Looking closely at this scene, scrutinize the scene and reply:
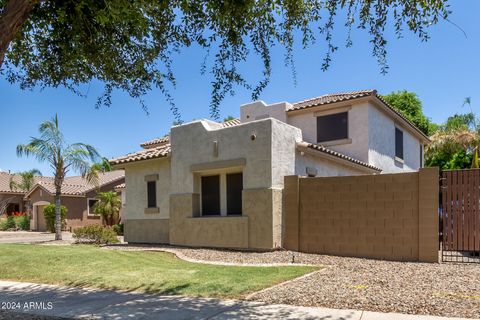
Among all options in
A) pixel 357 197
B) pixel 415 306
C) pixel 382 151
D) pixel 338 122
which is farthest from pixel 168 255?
pixel 382 151

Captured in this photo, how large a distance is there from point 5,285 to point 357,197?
A: 950 centimetres

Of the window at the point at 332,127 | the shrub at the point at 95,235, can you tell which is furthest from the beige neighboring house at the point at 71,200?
the window at the point at 332,127

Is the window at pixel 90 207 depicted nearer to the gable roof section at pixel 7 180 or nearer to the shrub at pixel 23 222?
the shrub at pixel 23 222

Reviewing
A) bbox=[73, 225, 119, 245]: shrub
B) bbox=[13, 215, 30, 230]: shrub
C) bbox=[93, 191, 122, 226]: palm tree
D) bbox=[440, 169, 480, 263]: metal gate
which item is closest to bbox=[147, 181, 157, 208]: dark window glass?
bbox=[73, 225, 119, 245]: shrub

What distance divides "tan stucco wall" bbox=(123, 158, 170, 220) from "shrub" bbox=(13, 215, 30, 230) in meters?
23.7

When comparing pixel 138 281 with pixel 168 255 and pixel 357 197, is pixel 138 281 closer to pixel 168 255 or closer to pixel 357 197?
pixel 168 255

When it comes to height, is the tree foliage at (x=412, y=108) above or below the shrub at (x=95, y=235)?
above

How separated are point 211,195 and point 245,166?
2.34m

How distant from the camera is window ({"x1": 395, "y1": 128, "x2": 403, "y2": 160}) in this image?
2320 cm

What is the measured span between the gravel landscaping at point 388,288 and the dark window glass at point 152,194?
8681mm

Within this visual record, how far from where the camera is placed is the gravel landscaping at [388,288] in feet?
22.4

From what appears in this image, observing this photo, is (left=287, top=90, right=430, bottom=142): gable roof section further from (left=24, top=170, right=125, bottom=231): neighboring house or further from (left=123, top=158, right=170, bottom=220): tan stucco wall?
(left=24, top=170, right=125, bottom=231): neighboring house

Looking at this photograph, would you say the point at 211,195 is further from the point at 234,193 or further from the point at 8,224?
the point at 8,224

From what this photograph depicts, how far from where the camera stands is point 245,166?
1486 centimetres
